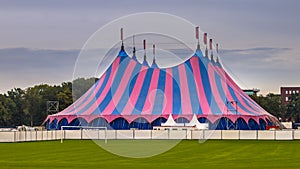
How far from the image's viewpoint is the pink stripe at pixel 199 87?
7244cm

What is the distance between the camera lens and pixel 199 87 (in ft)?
239

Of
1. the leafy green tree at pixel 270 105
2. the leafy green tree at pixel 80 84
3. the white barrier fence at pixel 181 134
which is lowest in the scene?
the white barrier fence at pixel 181 134

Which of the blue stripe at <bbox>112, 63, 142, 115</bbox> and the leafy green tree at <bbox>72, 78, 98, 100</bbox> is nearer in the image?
the leafy green tree at <bbox>72, 78, 98, 100</bbox>

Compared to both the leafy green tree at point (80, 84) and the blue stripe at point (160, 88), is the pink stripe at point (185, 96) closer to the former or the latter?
the blue stripe at point (160, 88)

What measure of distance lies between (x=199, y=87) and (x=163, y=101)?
3943 millimetres

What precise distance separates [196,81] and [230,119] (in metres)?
4.94

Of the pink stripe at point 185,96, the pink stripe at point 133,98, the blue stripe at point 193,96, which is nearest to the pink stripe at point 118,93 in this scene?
the pink stripe at point 133,98

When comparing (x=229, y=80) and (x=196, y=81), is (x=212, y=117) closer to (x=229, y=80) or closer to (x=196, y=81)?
(x=196, y=81)

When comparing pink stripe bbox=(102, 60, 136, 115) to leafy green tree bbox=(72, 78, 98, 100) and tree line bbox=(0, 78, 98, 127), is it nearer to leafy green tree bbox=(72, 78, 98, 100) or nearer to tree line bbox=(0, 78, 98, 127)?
leafy green tree bbox=(72, 78, 98, 100)

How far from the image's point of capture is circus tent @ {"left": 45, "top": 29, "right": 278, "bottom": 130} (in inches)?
2832

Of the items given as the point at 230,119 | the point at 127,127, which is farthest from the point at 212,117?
the point at 127,127

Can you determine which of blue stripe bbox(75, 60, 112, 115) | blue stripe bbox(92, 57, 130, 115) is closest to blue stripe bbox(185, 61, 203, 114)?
blue stripe bbox(92, 57, 130, 115)

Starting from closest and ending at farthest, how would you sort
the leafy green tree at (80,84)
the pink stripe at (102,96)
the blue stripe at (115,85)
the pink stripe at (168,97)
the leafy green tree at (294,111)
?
1. the leafy green tree at (80,84)
2. the blue stripe at (115,85)
3. the pink stripe at (102,96)
4. the pink stripe at (168,97)
5. the leafy green tree at (294,111)

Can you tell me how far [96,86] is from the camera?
75125 millimetres
